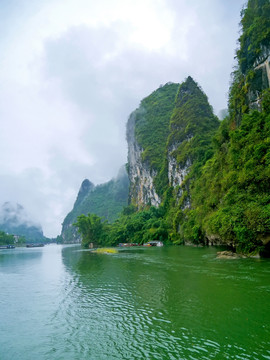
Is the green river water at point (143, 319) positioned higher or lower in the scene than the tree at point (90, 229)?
lower

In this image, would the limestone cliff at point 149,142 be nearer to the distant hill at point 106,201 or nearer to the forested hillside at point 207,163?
the forested hillside at point 207,163

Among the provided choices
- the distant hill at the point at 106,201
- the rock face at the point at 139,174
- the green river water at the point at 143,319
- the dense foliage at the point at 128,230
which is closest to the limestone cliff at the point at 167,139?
the rock face at the point at 139,174

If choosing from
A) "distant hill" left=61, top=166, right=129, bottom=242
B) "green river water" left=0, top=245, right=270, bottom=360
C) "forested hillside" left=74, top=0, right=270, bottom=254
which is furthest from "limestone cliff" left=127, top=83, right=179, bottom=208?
"green river water" left=0, top=245, right=270, bottom=360

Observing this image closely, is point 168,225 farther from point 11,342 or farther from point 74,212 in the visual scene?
point 74,212

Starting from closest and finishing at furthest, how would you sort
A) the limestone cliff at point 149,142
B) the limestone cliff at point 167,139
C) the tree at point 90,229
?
the limestone cliff at point 167,139, the tree at point 90,229, the limestone cliff at point 149,142

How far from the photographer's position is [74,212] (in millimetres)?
189875

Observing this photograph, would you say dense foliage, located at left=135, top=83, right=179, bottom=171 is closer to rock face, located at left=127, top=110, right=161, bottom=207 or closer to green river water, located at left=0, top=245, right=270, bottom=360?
rock face, located at left=127, top=110, right=161, bottom=207

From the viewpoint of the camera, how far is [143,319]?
8297mm

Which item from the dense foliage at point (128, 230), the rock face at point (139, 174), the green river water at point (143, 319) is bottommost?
the green river water at point (143, 319)

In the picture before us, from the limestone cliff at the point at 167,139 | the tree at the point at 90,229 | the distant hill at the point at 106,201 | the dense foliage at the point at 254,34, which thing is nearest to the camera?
the dense foliage at the point at 254,34

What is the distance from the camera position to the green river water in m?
6.24

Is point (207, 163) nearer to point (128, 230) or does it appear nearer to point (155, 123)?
point (128, 230)

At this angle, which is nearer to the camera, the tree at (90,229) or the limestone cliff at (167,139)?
the limestone cliff at (167,139)

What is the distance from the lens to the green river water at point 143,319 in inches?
246
